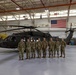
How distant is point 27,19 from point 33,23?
1.29 meters

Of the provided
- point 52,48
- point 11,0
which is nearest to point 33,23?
point 11,0

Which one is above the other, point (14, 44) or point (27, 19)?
point (27, 19)

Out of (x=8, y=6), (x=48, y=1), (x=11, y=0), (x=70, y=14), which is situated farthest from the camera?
(x=70, y=14)

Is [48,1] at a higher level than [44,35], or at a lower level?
higher

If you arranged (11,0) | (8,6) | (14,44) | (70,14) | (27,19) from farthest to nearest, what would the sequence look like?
(27,19) < (70,14) < (8,6) < (11,0) < (14,44)

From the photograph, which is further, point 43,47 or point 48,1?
point 48,1

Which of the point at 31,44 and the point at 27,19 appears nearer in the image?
the point at 31,44

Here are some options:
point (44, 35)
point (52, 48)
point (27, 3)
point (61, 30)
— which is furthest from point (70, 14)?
point (52, 48)

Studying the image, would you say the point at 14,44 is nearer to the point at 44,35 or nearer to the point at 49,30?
the point at 44,35

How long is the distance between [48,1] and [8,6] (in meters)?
5.87

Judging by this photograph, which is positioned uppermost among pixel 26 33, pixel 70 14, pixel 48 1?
pixel 48 1

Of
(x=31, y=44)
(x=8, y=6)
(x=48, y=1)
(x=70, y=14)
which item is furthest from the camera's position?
(x=70, y=14)

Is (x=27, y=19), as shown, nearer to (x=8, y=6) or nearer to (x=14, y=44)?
(x=8, y=6)

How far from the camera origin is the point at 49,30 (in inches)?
976
